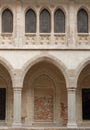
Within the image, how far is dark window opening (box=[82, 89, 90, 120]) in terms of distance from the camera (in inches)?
987

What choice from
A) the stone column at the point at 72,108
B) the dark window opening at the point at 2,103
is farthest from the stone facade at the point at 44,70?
the dark window opening at the point at 2,103

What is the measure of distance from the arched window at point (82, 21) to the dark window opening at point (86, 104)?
3.62 m

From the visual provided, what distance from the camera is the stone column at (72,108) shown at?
75.6 feet

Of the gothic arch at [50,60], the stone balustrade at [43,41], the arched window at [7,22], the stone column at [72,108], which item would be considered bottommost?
the stone column at [72,108]

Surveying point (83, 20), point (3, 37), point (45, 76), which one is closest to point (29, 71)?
point (45, 76)

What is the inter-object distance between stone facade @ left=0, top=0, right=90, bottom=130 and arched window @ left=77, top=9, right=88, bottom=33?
295 mm

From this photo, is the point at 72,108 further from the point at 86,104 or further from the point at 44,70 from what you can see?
the point at 44,70

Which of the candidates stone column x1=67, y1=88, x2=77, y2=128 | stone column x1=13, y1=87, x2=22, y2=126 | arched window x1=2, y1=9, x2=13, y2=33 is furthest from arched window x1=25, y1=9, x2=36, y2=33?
stone column x1=67, y1=88, x2=77, y2=128

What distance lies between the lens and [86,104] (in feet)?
82.8

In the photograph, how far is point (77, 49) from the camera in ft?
77.2

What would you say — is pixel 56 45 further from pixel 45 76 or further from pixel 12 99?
pixel 12 99

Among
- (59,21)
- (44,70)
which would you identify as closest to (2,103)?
(44,70)

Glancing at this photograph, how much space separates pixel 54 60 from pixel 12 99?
3.53 meters

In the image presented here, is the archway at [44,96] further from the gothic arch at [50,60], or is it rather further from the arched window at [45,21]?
the arched window at [45,21]
